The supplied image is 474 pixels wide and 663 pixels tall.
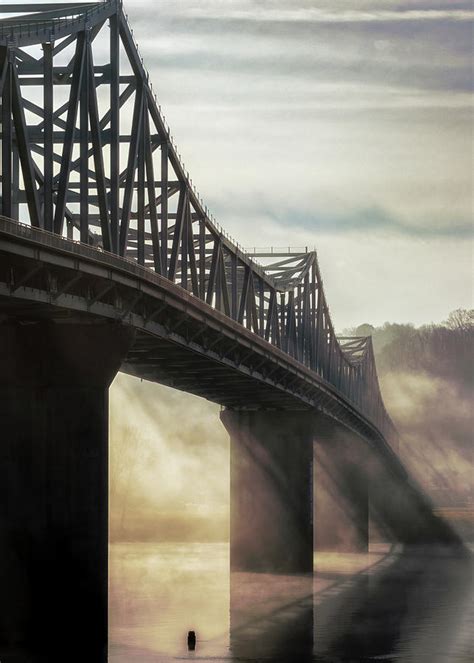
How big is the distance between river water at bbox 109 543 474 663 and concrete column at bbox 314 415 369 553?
21.1m

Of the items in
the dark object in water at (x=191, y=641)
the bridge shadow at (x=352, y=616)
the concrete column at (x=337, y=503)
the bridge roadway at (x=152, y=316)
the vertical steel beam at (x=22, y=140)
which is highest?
the vertical steel beam at (x=22, y=140)

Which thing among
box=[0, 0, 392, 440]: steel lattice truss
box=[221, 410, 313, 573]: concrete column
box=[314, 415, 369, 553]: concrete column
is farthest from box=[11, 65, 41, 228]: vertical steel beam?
box=[314, 415, 369, 553]: concrete column

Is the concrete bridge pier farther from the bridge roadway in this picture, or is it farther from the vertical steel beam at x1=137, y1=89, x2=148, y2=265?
the vertical steel beam at x1=137, y1=89, x2=148, y2=265

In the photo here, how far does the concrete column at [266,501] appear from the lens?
11494 centimetres

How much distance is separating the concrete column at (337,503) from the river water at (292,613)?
21.1 m

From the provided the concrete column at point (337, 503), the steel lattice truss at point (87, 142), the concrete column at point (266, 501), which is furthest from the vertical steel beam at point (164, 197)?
the concrete column at point (337, 503)

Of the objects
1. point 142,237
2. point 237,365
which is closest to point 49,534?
point 142,237

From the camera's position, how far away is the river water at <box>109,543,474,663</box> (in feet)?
238

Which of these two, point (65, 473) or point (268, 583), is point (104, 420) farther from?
point (268, 583)

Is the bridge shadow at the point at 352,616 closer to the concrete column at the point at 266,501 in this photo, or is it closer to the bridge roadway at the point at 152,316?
the concrete column at the point at 266,501

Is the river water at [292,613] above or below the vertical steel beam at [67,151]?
below

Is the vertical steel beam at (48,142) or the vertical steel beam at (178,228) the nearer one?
the vertical steel beam at (48,142)

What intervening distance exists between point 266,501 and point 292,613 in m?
24.9

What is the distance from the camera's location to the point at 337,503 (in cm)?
16500
